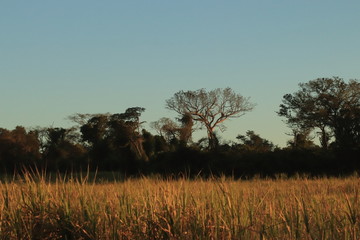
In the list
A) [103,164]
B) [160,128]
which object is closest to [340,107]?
[160,128]

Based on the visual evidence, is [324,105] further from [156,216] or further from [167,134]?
[156,216]

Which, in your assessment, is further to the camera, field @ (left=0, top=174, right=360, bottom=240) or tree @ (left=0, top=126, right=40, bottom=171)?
tree @ (left=0, top=126, right=40, bottom=171)

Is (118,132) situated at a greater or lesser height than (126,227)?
greater

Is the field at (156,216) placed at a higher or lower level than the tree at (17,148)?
lower

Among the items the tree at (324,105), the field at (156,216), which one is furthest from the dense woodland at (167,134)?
the field at (156,216)

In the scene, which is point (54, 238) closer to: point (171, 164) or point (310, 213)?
point (310, 213)

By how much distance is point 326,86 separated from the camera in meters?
40.3

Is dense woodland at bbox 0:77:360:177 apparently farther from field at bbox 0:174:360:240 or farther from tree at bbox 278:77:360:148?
field at bbox 0:174:360:240

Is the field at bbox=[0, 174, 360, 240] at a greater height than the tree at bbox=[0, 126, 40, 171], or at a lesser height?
lesser

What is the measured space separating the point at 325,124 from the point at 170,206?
3577 centimetres

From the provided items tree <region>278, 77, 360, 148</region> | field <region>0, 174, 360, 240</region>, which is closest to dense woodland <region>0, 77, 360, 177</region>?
tree <region>278, 77, 360, 148</region>

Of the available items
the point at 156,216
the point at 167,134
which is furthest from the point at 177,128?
the point at 156,216

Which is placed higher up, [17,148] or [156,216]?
[17,148]

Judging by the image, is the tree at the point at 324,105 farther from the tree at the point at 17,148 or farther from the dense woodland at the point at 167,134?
the tree at the point at 17,148
